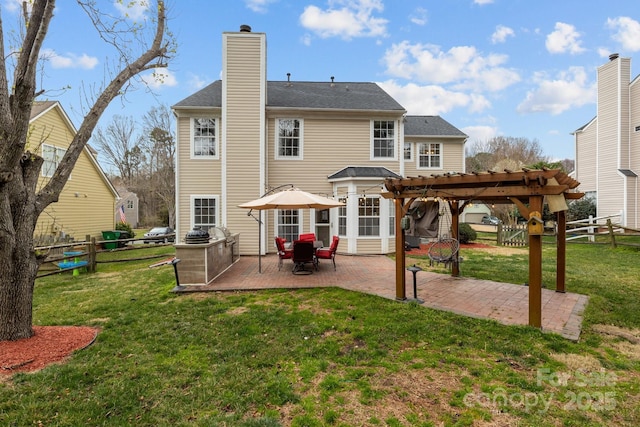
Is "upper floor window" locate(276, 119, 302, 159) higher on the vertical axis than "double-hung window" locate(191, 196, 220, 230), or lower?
higher

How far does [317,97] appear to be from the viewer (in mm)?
13195

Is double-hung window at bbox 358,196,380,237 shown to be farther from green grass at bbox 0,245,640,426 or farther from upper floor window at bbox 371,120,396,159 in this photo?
green grass at bbox 0,245,640,426

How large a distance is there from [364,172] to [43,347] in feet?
33.2

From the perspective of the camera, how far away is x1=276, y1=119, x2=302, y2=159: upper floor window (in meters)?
12.2

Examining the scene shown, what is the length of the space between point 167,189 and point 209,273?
22.6 meters

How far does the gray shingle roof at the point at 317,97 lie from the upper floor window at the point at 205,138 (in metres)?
0.63

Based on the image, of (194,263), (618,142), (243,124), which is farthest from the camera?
(618,142)

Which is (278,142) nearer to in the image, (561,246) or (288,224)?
(288,224)

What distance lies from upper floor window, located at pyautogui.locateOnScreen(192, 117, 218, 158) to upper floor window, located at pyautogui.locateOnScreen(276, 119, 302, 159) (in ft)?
8.44

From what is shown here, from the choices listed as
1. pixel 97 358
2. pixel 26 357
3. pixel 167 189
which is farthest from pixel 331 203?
pixel 167 189

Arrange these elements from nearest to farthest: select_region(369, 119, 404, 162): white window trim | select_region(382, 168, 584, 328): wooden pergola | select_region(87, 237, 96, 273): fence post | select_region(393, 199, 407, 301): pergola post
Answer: select_region(382, 168, 584, 328): wooden pergola
select_region(393, 199, 407, 301): pergola post
select_region(87, 237, 96, 273): fence post
select_region(369, 119, 404, 162): white window trim

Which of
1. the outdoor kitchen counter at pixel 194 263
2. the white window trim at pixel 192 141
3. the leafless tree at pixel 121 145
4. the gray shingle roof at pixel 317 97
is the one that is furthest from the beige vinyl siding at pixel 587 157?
the leafless tree at pixel 121 145

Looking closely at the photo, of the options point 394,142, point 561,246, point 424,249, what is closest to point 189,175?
point 394,142

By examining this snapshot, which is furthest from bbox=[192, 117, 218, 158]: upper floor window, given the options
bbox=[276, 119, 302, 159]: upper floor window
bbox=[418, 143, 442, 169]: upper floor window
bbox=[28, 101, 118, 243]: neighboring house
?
bbox=[418, 143, 442, 169]: upper floor window
